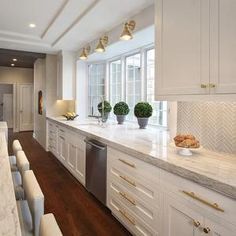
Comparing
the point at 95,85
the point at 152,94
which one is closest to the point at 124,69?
the point at 152,94

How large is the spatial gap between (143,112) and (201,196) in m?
2.08

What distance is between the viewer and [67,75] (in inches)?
217

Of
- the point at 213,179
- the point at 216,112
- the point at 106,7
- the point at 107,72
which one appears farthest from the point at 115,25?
the point at 213,179

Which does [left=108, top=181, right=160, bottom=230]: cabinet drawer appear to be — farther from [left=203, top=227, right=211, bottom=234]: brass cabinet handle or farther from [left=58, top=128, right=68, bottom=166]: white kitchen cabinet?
[left=58, top=128, right=68, bottom=166]: white kitchen cabinet

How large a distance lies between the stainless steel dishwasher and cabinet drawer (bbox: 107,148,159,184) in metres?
0.18

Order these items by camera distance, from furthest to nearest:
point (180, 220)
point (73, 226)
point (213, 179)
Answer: point (73, 226)
point (180, 220)
point (213, 179)

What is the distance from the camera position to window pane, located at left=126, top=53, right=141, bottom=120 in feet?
13.3

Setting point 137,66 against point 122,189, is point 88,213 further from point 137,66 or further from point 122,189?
point 137,66

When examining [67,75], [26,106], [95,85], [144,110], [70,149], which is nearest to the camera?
[144,110]

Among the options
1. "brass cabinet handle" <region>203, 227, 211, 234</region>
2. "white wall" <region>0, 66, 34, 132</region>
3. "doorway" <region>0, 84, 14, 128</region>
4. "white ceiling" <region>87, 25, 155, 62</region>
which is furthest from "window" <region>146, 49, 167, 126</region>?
"doorway" <region>0, 84, 14, 128</region>

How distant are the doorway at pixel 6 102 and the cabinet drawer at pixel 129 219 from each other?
31.7 ft

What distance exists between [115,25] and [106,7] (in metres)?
0.64

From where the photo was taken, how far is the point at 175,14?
1859mm

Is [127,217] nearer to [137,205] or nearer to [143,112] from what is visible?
[137,205]
